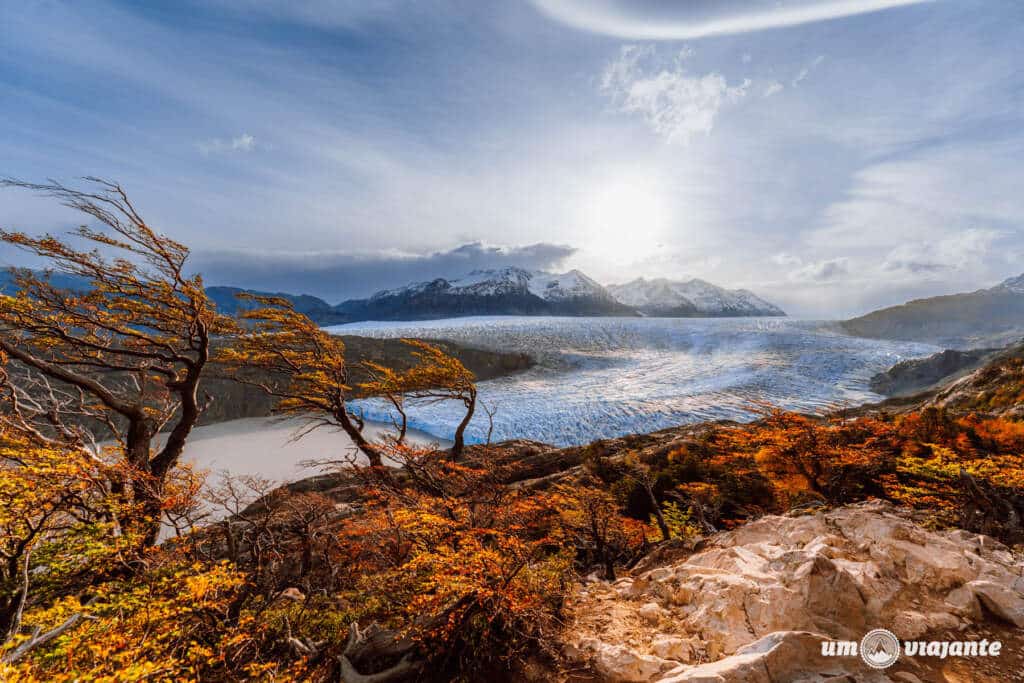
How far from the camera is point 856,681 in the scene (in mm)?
3199

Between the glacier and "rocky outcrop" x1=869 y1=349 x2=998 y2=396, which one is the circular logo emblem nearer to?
the glacier

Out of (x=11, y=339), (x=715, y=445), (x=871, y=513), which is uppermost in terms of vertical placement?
(x=11, y=339)

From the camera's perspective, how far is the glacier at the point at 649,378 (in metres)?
26.0

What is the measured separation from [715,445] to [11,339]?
2193 cm

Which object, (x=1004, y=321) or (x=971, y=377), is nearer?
(x=971, y=377)

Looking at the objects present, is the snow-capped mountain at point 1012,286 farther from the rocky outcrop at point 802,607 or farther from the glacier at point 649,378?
the rocky outcrop at point 802,607

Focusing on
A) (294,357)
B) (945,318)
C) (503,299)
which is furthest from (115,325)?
(503,299)

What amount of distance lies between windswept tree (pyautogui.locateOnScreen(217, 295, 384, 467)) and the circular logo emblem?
1157 centimetres

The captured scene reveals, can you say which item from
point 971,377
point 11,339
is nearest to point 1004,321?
point 971,377

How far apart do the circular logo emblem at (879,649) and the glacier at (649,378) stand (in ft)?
44.4

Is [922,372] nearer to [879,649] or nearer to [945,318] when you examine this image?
[879,649]

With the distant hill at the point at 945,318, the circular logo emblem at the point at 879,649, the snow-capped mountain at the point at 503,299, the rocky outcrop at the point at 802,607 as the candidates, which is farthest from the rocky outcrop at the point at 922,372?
the snow-capped mountain at the point at 503,299

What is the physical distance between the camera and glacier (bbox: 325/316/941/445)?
85.2 ft

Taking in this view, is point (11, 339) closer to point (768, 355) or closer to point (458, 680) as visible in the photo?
point (458, 680)
